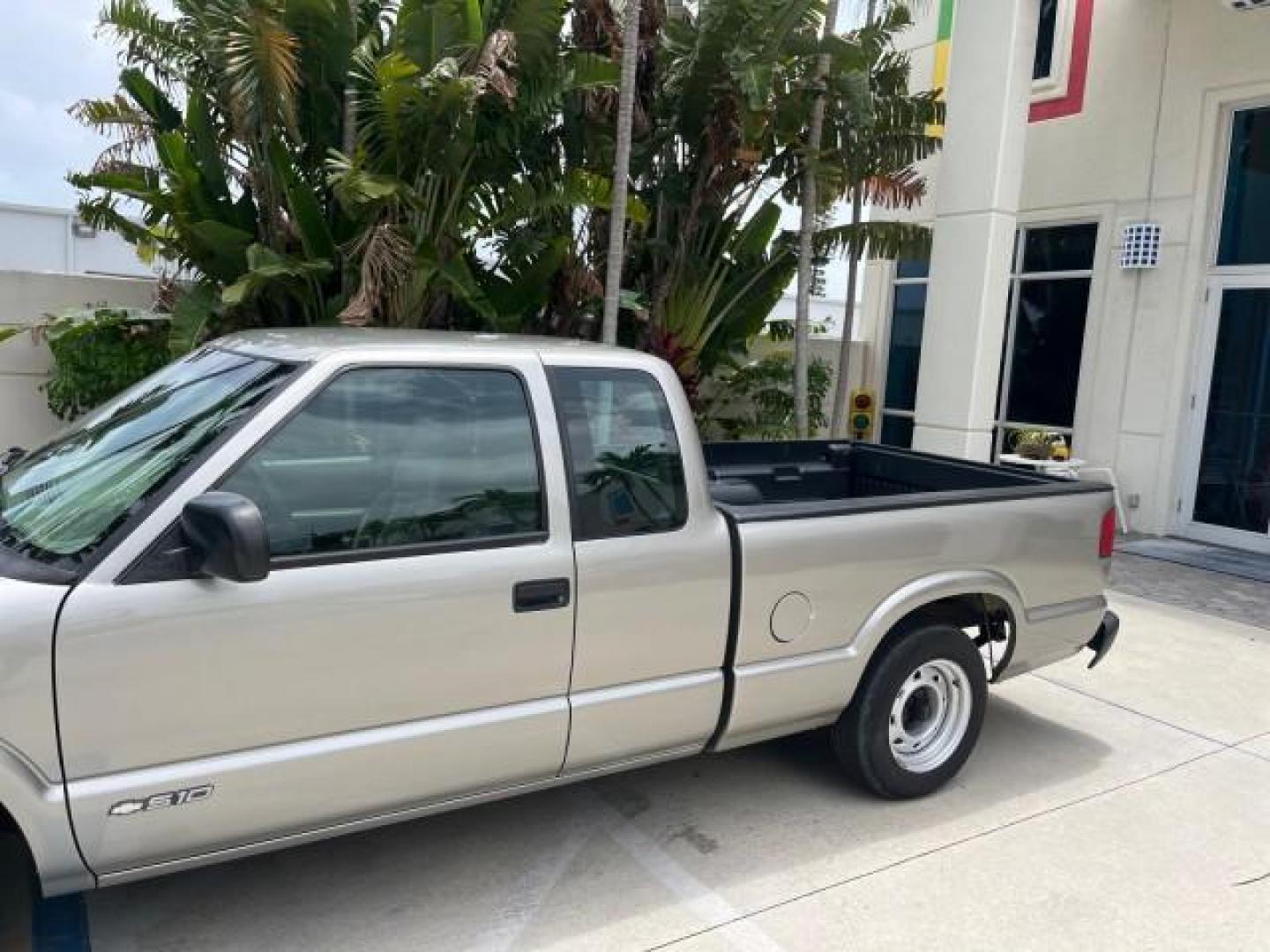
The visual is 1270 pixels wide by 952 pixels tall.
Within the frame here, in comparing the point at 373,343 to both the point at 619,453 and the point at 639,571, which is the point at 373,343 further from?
the point at 639,571

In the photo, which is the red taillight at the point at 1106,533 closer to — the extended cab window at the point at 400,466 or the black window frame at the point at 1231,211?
the extended cab window at the point at 400,466

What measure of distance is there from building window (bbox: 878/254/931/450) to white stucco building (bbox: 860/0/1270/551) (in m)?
1.41

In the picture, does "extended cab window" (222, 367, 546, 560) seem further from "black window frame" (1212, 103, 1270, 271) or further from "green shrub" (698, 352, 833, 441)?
"black window frame" (1212, 103, 1270, 271)

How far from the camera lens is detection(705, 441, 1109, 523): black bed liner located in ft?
17.2

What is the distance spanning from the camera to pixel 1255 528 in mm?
9930

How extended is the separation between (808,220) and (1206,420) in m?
4.59

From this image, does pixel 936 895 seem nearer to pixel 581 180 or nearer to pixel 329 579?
pixel 329 579

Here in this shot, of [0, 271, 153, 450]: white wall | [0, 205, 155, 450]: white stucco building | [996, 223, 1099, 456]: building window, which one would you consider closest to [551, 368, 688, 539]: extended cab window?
[0, 205, 155, 450]: white stucco building

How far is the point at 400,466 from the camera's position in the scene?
3186 mm

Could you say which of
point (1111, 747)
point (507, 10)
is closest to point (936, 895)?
point (1111, 747)

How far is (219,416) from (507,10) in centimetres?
578

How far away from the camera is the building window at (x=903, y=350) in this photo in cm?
1330

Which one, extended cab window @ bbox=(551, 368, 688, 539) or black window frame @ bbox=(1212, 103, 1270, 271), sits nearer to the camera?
extended cab window @ bbox=(551, 368, 688, 539)

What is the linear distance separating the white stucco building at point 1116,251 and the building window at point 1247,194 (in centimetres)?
2
